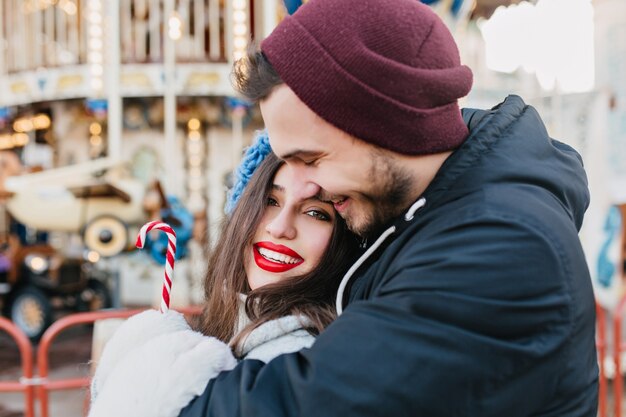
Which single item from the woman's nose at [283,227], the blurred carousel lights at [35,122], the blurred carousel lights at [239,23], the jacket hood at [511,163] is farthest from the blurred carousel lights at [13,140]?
the jacket hood at [511,163]

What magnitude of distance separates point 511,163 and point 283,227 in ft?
2.21

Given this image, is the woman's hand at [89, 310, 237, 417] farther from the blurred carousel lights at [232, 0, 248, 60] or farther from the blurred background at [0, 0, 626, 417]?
the blurred carousel lights at [232, 0, 248, 60]

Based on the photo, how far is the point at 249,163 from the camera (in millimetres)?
1981

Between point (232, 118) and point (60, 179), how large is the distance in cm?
390

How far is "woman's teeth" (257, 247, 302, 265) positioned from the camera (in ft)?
5.57

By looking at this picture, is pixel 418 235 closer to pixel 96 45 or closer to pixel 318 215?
pixel 318 215

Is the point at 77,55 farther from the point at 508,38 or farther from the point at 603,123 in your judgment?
the point at 603,123

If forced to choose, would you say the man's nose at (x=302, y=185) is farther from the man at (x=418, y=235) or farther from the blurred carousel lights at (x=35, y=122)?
the blurred carousel lights at (x=35, y=122)

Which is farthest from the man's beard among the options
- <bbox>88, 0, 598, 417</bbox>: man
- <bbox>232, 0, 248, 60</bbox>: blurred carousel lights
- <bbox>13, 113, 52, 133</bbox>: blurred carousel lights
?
<bbox>13, 113, 52, 133</bbox>: blurred carousel lights

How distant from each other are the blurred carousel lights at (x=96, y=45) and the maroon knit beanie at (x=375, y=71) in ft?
33.3

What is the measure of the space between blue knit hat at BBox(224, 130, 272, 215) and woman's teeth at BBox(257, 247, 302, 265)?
0.87ft

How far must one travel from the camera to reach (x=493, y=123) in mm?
1229

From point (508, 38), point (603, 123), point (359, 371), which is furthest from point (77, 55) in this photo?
point (359, 371)

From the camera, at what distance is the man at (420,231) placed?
958 mm
